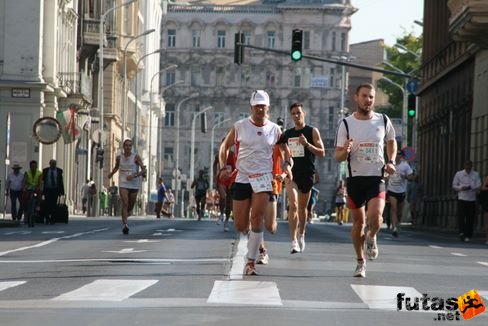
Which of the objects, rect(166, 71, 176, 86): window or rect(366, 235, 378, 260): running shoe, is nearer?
rect(366, 235, 378, 260): running shoe

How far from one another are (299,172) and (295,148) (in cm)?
33

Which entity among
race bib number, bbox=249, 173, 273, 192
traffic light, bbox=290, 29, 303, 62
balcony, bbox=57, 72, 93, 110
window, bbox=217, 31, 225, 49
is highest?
window, bbox=217, 31, 225, 49

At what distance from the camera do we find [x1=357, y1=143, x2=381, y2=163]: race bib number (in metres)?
18.5

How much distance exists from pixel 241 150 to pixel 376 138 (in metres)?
1.42

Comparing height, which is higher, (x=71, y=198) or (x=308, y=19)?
(x=308, y=19)

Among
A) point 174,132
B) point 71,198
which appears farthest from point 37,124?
point 174,132

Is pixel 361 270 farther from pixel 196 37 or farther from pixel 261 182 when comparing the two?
pixel 196 37

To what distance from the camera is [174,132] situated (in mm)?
178750

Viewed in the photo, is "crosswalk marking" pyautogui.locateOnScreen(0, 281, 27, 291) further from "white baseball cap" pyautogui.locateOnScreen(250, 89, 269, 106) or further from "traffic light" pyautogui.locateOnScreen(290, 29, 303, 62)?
"traffic light" pyautogui.locateOnScreen(290, 29, 303, 62)

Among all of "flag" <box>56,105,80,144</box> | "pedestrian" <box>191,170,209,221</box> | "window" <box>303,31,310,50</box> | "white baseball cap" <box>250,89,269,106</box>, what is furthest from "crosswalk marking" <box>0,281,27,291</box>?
"window" <box>303,31,310,50</box>

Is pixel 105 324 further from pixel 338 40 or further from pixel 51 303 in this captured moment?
pixel 338 40

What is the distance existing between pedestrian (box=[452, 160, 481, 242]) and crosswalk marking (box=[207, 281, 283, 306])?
846 inches

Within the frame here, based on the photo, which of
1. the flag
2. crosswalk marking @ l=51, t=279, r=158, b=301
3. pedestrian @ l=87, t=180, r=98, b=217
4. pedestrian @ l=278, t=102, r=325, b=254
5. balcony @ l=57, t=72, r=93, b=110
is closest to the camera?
crosswalk marking @ l=51, t=279, r=158, b=301

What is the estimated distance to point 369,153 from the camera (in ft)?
60.6
